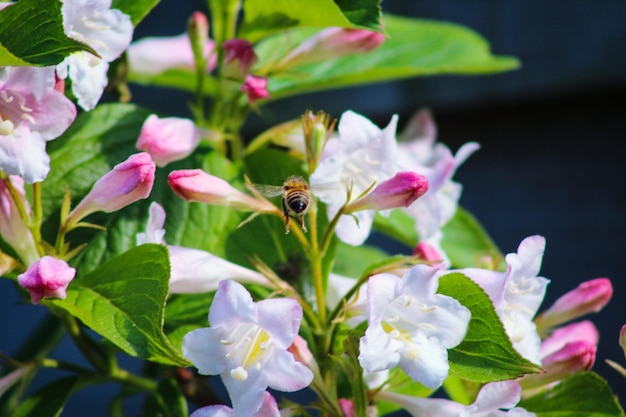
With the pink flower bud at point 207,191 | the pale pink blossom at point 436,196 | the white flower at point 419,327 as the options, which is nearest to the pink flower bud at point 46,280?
the pink flower bud at point 207,191

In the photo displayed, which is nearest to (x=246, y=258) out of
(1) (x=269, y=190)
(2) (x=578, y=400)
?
(1) (x=269, y=190)

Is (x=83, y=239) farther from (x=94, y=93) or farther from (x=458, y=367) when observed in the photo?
(x=458, y=367)

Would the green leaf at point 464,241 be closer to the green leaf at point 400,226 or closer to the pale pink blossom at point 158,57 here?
the green leaf at point 400,226

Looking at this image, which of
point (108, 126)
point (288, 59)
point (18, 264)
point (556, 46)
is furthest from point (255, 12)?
point (556, 46)

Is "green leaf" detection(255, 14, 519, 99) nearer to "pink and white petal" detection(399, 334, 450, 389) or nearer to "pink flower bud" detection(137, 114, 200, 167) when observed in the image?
"pink flower bud" detection(137, 114, 200, 167)

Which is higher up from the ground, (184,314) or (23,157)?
(23,157)

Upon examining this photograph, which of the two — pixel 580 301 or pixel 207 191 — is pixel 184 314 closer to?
pixel 207 191

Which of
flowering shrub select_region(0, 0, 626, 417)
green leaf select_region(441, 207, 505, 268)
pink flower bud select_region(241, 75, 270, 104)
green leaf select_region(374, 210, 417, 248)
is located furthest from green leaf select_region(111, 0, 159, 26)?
green leaf select_region(441, 207, 505, 268)
